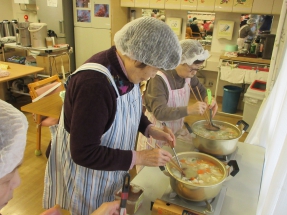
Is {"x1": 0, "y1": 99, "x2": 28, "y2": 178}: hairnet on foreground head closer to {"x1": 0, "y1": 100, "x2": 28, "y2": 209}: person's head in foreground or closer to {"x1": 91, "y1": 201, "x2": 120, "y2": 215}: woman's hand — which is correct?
{"x1": 0, "y1": 100, "x2": 28, "y2": 209}: person's head in foreground

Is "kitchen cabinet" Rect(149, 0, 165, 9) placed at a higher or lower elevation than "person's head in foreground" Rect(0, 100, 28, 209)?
higher

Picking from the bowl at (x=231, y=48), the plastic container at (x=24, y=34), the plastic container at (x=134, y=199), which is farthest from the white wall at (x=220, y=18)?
the plastic container at (x=134, y=199)

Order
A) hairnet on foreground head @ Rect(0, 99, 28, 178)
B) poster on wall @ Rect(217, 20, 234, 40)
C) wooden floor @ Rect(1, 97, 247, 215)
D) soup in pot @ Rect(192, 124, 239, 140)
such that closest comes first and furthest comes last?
1. hairnet on foreground head @ Rect(0, 99, 28, 178)
2. soup in pot @ Rect(192, 124, 239, 140)
3. wooden floor @ Rect(1, 97, 247, 215)
4. poster on wall @ Rect(217, 20, 234, 40)

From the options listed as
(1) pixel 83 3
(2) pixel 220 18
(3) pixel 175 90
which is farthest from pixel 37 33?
(2) pixel 220 18

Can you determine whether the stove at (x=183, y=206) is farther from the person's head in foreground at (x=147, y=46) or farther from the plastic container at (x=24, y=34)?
the plastic container at (x=24, y=34)

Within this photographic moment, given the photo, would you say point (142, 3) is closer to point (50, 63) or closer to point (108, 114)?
point (50, 63)

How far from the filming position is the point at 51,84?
8.56ft

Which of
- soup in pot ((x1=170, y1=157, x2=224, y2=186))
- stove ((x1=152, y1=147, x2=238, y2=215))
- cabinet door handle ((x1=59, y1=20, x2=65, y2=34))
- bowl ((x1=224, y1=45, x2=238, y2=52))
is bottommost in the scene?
stove ((x1=152, y1=147, x2=238, y2=215))

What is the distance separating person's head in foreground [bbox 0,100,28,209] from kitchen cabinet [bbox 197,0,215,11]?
385cm

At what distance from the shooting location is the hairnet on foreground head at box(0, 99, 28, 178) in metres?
0.60

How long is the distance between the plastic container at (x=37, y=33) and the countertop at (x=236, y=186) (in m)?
2.98

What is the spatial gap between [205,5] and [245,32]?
2.54 ft

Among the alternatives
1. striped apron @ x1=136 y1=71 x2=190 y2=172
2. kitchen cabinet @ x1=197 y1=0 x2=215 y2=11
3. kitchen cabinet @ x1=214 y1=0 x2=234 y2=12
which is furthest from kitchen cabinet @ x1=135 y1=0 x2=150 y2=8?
striped apron @ x1=136 y1=71 x2=190 y2=172

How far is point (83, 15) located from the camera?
4.69 meters
